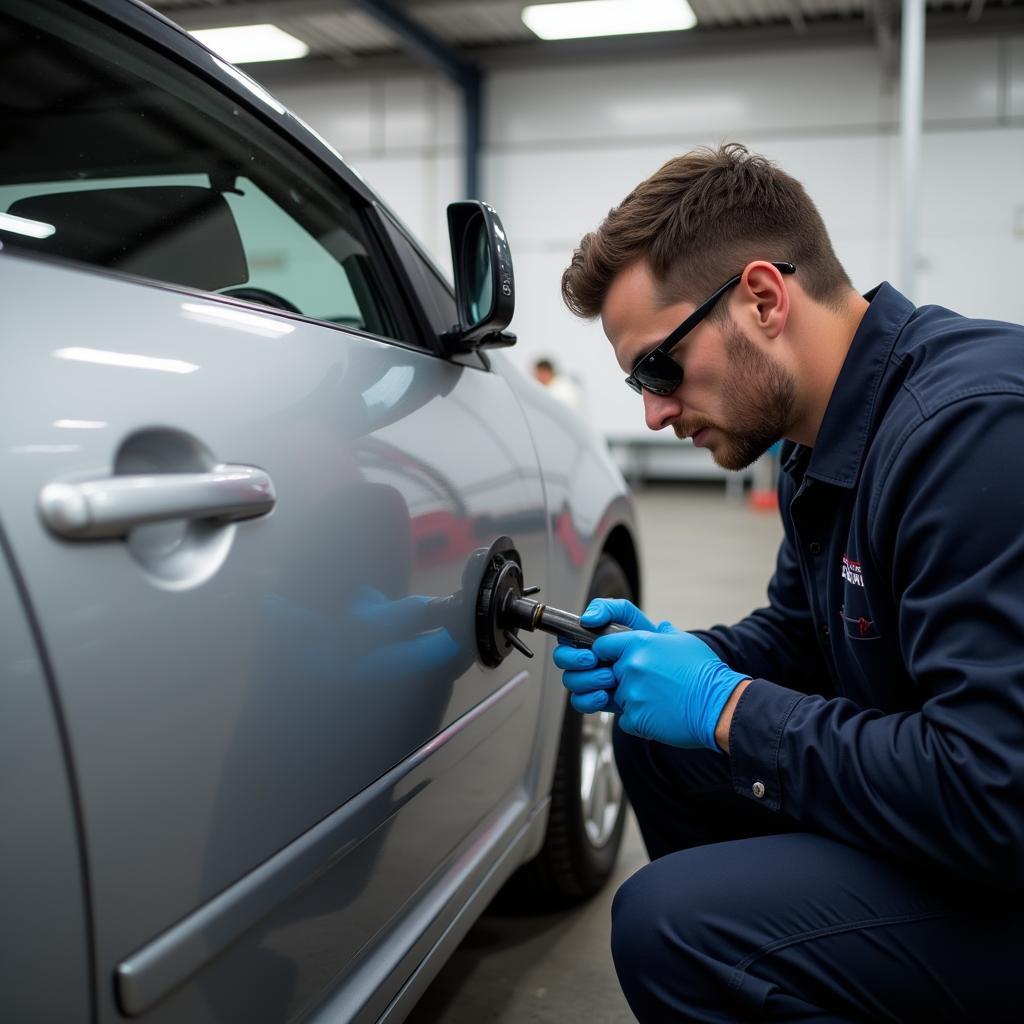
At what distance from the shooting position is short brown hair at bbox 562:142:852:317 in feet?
4.56

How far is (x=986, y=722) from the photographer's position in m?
1.05

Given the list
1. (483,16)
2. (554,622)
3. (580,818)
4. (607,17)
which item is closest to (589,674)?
(554,622)

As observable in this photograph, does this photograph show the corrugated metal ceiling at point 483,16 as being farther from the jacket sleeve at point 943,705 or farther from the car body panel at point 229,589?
the jacket sleeve at point 943,705

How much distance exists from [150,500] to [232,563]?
0.12 m

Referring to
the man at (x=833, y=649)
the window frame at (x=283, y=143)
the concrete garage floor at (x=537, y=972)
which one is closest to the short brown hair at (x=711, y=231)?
the man at (x=833, y=649)

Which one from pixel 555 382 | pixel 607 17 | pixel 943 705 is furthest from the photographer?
pixel 555 382

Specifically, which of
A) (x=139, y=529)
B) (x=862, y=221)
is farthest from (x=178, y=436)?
(x=862, y=221)

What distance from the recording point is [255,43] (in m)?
11.0

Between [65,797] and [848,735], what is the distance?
841mm

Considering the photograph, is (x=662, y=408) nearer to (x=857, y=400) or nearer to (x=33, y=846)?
(x=857, y=400)

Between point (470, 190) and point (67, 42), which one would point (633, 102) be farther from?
point (67, 42)

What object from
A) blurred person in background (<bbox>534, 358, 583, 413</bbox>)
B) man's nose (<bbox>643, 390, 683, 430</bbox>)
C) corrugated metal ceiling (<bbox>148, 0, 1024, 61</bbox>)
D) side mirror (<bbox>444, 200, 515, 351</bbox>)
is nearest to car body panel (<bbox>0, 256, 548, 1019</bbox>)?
side mirror (<bbox>444, 200, 515, 351</bbox>)

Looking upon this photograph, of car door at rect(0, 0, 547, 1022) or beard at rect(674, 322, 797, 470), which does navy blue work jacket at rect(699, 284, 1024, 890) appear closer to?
beard at rect(674, 322, 797, 470)

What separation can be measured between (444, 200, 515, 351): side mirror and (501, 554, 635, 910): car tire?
738mm
